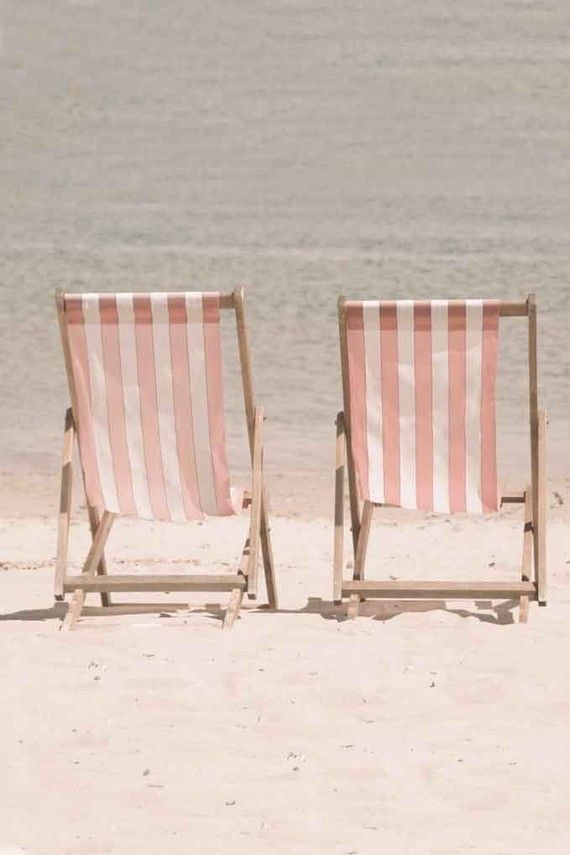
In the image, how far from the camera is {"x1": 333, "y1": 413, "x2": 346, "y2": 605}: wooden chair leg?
13.9 feet

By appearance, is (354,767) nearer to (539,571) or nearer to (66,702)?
(66,702)

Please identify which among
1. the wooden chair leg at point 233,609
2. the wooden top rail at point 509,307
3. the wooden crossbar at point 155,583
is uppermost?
the wooden top rail at point 509,307

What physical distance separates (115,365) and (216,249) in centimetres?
1078

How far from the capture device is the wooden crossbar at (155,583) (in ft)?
14.2

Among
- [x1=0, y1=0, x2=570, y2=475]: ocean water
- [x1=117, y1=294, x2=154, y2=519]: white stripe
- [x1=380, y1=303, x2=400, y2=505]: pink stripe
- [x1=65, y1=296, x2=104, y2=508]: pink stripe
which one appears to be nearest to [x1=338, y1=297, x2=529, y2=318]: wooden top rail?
[x1=380, y1=303, x2=400, y2=505]: pink stripe

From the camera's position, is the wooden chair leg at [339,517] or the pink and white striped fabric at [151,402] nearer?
the wooden chair leg at [339,517]

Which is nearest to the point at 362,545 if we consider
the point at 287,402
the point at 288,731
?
the point at 288,731

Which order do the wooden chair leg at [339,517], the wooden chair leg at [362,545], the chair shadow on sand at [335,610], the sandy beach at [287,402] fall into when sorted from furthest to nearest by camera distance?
the wooden chair leg at [362,545] < the chair shadow on sand at [335,610] < the wooden chair leg at [339,517] < the sandy beach at [287,402]

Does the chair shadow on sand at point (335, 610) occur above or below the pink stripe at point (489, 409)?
below

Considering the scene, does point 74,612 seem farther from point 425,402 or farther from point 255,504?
point 425,402

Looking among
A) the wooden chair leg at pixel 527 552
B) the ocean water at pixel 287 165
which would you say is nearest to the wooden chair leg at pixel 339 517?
the wooden chair leg at pixel 527 552

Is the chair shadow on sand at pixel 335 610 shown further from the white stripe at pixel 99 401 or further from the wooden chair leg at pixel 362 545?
the white stripe at pixel 99 401

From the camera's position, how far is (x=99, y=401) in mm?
4465

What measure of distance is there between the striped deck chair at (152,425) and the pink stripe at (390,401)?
34 centimetres
